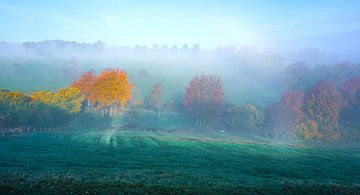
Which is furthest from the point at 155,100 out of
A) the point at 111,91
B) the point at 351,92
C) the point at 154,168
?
the point at 154,168

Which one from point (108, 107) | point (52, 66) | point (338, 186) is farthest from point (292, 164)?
point (52, 66)

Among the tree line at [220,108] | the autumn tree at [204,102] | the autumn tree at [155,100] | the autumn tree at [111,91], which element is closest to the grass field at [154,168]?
the tree line at [220,108]

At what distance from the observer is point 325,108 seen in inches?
3802

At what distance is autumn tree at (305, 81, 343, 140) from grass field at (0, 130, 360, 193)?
112 feet

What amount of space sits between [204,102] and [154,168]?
7299 cm

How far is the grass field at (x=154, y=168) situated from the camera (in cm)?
2675

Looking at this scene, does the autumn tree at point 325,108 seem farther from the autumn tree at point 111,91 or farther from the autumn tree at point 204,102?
the autumn tree at point 111,91

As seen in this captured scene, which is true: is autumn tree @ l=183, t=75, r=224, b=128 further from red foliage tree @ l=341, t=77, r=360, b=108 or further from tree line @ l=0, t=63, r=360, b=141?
red foliage tree @ l=341, t=77, r=360, b=108

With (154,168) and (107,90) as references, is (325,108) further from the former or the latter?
(154,168)

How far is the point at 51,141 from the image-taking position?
5559cm

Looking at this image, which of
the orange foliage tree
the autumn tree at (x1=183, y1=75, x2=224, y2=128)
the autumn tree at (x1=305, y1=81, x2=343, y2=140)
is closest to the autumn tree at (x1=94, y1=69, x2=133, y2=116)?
the orange foliage tree

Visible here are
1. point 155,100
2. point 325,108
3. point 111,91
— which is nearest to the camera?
point 325,108

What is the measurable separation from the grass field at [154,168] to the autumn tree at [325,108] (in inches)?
1347

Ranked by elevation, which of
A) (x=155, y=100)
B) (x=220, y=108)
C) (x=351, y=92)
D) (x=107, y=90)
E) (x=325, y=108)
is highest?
(x=351, y=92)
